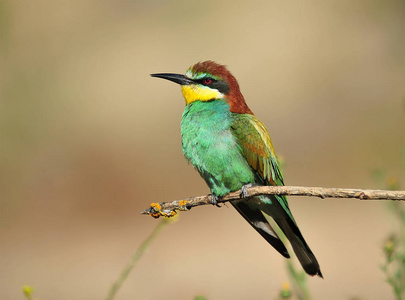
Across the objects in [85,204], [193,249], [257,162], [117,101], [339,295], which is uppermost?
[117,101]

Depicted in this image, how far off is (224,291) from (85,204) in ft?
5.73

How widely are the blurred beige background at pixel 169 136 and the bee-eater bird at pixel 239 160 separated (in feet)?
5.79

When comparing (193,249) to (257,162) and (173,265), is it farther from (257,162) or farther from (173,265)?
(257,162)

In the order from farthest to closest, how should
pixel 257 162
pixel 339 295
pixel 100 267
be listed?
pixel 100 267
pixel 339 295
pixel 257 162

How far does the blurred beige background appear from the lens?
4.86m

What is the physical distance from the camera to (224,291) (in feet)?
15.1

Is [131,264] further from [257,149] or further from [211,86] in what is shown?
[211,86]

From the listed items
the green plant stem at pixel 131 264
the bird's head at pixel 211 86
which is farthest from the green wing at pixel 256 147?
the green plant stem at pixel 131 264

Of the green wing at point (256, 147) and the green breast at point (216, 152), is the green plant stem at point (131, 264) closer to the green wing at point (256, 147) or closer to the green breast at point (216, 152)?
the green breast at point (216, 152)

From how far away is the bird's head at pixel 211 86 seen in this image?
3047 mm

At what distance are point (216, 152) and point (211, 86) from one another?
418mm

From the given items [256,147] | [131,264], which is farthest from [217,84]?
[131,264]

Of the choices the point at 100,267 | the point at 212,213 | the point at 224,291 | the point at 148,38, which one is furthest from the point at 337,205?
the point at 148,38

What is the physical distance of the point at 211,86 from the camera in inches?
122
